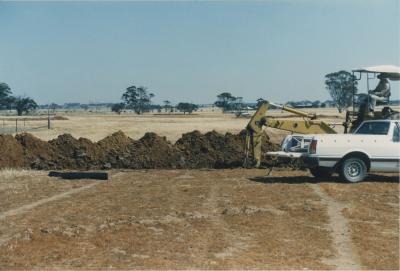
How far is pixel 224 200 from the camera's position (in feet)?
46.1

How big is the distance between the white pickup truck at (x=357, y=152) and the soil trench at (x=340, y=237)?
161cm

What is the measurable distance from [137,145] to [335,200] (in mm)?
11421

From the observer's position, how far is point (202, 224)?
36.8ft

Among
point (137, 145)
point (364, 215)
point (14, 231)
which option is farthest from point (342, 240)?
point (137, 145)

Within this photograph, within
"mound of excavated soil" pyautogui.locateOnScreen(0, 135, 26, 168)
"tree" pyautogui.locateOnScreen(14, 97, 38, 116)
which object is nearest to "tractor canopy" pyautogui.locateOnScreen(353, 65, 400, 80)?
"mound of excavated soil" pyautogui.locateOnScreen(0, 135, 26, 168)

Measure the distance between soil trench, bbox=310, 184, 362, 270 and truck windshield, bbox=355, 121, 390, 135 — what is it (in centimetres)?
284

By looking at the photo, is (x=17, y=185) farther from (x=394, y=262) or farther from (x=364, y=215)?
(x=394, y=262)

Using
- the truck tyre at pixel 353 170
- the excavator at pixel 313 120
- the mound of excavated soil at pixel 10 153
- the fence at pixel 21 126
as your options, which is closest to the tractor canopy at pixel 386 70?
the excavator at pixel 313 120

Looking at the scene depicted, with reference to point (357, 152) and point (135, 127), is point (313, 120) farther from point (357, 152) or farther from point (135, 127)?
point (135, 127)

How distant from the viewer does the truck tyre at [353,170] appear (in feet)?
52.8

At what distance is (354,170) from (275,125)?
364cm

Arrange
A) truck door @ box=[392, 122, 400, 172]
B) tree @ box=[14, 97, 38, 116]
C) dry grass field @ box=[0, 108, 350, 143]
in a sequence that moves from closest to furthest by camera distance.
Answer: truck door @ box=[392, 122, 400, 172], dry grass field @ box=[0, 108, 350, 143], tree @ box=[14, 97, 38, 116]

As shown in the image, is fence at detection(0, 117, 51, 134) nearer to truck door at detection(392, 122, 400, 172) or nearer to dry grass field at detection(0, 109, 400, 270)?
dry grass field at detection(0, 109, 400, 270)

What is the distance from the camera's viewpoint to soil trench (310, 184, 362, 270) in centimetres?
845
